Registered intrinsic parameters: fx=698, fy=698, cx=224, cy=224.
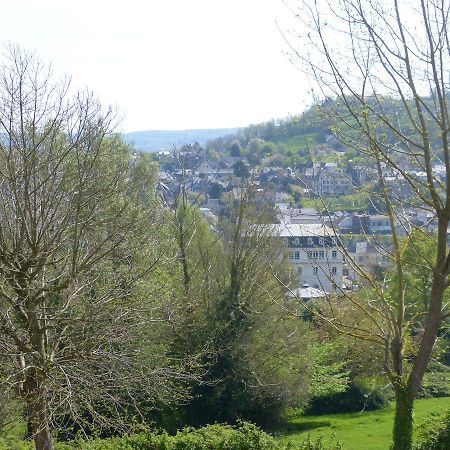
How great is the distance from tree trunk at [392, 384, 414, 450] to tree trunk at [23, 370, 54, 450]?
14.5 feet

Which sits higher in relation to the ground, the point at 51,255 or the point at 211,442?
the point at 51,255

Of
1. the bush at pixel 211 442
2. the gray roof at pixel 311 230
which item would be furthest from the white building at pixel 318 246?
the bush at pixel 211 442

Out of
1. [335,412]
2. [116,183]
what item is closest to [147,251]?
[116,183]

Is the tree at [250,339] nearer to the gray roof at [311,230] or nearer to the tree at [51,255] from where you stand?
the gray roof at [311,230]

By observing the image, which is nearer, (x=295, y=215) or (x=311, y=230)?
(x=295, y=215)

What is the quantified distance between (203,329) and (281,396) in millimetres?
2780

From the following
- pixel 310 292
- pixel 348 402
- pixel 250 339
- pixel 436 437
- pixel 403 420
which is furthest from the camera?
pixel 310 292

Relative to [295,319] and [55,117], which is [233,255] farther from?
[55,117]

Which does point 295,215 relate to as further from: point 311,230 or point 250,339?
point 250,339

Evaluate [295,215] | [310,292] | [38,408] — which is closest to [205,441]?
[38,408]

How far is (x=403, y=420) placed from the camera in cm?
884

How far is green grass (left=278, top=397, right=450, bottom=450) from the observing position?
17203 millimetres

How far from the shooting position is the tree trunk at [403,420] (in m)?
8.71

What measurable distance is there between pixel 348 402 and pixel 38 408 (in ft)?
53.8
